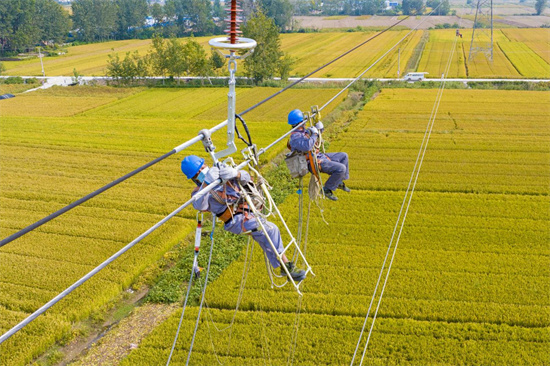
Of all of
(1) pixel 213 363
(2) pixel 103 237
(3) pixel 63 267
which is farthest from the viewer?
(2) pixel 103 237

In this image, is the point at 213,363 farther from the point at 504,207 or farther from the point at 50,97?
the point at 50,97

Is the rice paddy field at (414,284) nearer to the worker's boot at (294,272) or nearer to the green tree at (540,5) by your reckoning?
the worker's boot at (294,272)

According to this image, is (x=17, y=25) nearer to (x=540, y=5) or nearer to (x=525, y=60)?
(x=525, y=60)

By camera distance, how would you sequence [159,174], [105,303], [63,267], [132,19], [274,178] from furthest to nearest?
[132,19], [159,174], [274,178], [63,267], [105,303]

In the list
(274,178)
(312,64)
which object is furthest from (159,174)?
(312,64)

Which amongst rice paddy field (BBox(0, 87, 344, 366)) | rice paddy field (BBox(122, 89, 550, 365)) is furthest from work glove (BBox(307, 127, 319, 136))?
rice paddy field (BBox(0, 87, 344, 366))
